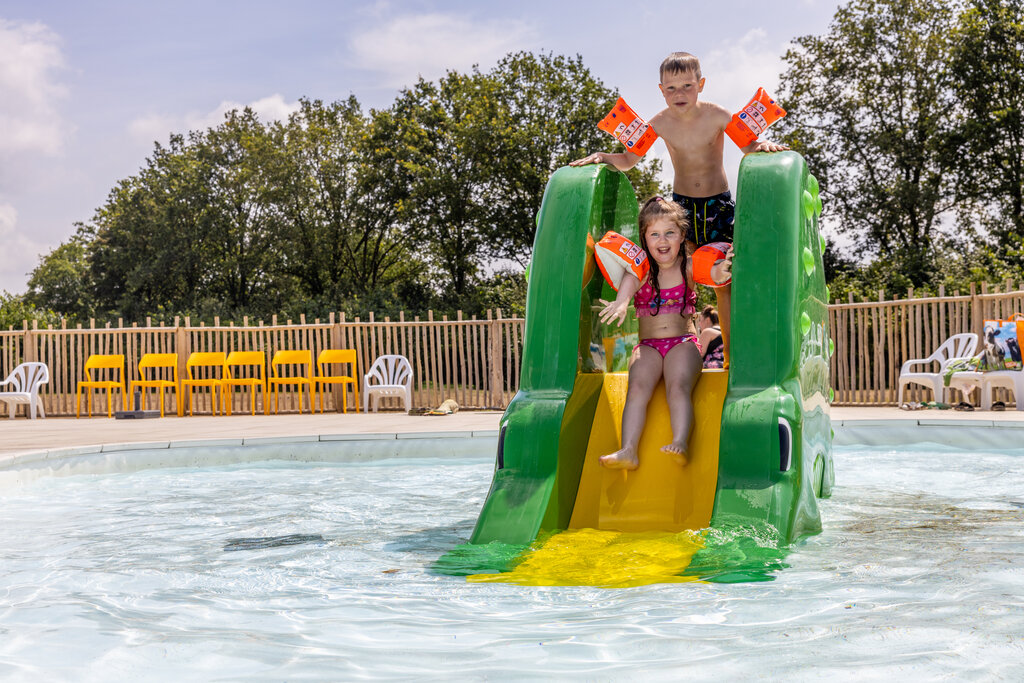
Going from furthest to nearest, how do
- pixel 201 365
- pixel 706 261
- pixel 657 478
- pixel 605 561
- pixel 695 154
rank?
pixel 201 365
pixel 695 154
pixel 706 261
pixel 657 478
pixel 605 561

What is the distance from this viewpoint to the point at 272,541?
3.88 m

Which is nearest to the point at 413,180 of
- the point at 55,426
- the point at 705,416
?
the point at 55,426

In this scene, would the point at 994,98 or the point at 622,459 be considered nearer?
the point at 622,459

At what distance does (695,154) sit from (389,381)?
1018cm

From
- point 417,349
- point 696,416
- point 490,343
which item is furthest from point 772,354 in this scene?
point 417,349

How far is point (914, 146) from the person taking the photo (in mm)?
25297

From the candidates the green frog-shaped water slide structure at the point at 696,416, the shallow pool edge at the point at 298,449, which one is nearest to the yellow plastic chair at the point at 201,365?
the shallow pool edge at the point at 298,449

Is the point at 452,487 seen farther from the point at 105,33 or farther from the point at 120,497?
the point at 105,33

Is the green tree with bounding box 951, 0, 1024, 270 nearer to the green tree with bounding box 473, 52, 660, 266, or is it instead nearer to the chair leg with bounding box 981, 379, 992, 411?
the green tree with bounding box 473, 52, 660, 266

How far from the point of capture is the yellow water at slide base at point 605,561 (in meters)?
2.79

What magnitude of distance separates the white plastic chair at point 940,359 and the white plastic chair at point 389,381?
7.12m

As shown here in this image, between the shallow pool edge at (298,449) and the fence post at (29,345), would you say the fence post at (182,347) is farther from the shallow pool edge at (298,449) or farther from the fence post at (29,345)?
the shallow pool edge at (298,449)

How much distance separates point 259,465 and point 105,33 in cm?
969

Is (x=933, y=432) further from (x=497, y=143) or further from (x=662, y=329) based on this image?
(x=497, y=143)
